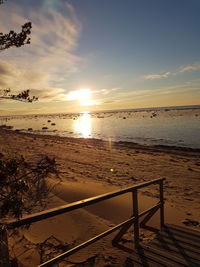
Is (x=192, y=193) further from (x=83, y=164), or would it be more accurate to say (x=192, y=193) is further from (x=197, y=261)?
(x=83, y=164)

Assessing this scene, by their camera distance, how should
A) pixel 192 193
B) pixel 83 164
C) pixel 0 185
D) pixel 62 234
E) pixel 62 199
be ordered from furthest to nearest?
pixel 83 164 → pixel 192 193 → pixel 62 199 → pixel 62 234 → pixel 0 185

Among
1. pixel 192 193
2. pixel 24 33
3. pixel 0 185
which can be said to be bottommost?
pixel 192 193

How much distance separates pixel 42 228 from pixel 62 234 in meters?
0.56

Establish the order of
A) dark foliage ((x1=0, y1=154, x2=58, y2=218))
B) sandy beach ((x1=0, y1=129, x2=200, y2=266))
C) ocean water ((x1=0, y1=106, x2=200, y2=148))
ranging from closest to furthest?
1. dark foliage ((x1=0, y1=154, x2=58, y2=218))
2. sandy beach ((x1=0, y1=129, x2=200, y2=266))
3. ocean water ((x1=0, y1=106, x2=200, y2=148))

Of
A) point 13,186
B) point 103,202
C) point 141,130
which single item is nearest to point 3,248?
point 13,186

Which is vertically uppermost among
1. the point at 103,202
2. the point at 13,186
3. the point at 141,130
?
the point at 13,186

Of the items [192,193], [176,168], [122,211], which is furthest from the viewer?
[176,168]

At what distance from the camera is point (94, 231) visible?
4777 mm

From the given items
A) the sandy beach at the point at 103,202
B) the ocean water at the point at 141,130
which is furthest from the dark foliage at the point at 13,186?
the ocean water at the point at 141,130

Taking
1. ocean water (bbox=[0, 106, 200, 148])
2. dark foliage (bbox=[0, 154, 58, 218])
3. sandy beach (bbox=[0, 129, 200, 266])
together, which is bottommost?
sandy beach (bbox=[0, 129, 200, 266])

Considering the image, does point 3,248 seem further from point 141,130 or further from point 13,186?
point 141,130

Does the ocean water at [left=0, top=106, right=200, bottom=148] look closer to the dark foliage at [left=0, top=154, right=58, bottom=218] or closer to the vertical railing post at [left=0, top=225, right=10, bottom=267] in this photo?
the dark foliage at [left=0, top=154, right=58, bottom=218]

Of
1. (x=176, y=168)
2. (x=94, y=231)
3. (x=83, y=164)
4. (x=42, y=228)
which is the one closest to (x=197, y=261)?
(x=94, y=231)

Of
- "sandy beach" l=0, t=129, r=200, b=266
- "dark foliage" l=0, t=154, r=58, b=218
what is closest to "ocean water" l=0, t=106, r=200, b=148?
"sandy beach" l=0, t=129, r=200, b=266
